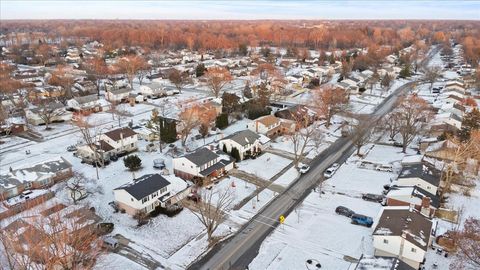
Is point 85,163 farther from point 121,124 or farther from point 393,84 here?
point 393,84

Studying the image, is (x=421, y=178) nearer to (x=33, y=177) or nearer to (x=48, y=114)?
(x=33, y=177)

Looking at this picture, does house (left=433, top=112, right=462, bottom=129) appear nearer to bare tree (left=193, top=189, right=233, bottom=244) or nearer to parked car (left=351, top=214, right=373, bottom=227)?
parked car (left=351, top=214, right=373, bottom=227)

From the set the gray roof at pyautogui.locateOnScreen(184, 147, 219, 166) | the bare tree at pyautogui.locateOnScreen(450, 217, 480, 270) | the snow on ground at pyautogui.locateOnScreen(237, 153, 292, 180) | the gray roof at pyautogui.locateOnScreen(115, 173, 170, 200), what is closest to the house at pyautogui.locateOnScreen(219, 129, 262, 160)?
the snow on ground at pyautogui.locateOnScreen(237, 153, 292, 180)

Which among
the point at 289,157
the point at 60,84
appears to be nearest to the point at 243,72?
the point at 60,84

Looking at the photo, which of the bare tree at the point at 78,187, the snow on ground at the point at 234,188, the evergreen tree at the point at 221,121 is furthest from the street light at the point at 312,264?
the evergreen tree at the point at 221,121

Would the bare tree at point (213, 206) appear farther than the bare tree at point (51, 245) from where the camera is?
Yes

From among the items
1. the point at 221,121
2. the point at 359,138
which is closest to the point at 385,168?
the point at 359,138

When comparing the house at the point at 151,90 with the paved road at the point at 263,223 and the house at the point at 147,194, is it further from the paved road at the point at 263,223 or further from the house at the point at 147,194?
the house at the point at 147,194
